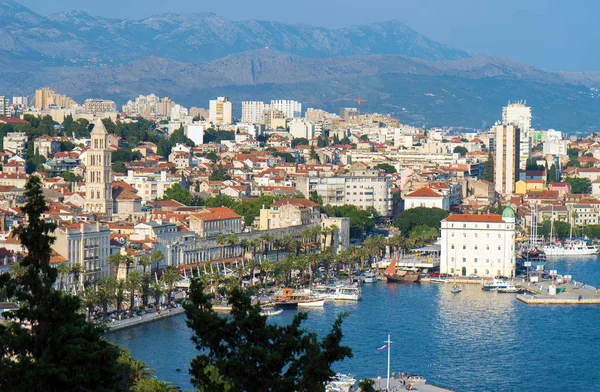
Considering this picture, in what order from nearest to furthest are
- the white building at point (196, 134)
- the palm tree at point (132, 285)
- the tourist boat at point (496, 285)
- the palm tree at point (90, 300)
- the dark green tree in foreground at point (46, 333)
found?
the dark green tree in foreground at point (46, 333)
the palm tree at point (90, 300)
the palm tree at point (132, 285)
the tourist boat at point (496, 285)
the white building at point (196, 134)

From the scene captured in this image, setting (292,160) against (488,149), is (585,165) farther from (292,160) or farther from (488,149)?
(292,160)

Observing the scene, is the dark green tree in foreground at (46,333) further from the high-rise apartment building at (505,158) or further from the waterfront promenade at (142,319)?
the high-rise apartment building at (505,158)

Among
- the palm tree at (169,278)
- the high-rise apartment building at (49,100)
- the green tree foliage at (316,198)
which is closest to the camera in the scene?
the palm tree at (169,278)

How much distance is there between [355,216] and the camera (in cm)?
5791

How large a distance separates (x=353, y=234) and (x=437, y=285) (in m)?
11.7

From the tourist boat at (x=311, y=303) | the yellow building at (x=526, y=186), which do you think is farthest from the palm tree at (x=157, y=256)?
the yellow building at (x=526, y=186)

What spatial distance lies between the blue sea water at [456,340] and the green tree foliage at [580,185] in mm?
41159

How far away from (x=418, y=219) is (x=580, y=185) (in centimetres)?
2665

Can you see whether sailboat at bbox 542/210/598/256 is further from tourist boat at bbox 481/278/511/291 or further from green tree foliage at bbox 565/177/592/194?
green tree foliage at bbox 565/177/592/194

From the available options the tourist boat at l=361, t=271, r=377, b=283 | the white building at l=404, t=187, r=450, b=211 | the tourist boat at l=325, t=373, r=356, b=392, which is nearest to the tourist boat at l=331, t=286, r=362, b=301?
the tourist boat at l=361, t=271, r=377, b=283

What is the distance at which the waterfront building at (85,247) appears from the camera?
120 feet

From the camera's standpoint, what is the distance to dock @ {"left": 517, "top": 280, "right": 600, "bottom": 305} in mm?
41531

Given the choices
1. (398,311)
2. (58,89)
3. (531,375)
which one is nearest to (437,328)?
(398,311)

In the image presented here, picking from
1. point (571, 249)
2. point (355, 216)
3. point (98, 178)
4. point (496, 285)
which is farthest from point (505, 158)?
point (496, 285)
